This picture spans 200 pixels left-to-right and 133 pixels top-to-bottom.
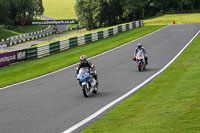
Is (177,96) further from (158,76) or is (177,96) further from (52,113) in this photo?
(158,76)

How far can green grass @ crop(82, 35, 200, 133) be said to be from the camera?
30.1 ft

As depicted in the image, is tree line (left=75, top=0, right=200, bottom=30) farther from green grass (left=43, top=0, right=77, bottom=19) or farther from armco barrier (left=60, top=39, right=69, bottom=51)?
green grass (left=43, top=0, right=77, bottom=19)

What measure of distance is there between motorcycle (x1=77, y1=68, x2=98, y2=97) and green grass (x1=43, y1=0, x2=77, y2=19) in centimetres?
14134

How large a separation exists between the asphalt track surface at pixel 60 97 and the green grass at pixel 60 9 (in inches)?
5284

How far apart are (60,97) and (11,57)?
15.7 meters

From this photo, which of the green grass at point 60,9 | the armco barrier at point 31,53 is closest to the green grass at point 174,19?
the armco barrier at point 31,53

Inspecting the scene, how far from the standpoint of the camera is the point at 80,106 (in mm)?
13000

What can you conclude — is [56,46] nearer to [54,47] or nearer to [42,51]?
[54,47]

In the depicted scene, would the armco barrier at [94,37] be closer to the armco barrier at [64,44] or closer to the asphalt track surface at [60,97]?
the armco barrier at [64,44]

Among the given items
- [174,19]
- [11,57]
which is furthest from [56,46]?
[174,19]

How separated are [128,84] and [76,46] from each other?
2357 cm

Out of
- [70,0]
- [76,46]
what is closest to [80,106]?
[76,46]

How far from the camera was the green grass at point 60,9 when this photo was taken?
162075mm

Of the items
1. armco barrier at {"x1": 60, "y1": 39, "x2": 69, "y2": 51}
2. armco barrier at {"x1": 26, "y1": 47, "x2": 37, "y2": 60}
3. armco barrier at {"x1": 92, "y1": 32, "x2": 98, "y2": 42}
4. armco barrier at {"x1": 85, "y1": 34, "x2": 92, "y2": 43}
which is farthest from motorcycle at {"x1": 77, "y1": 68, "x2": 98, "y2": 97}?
armco barrier at {"x1": 92, "y1": 32, "x2": 98, "y2": 42}
